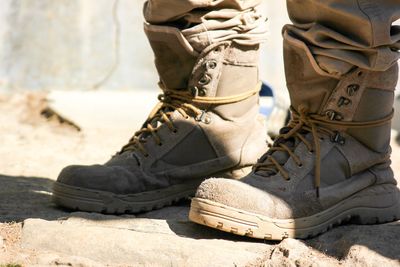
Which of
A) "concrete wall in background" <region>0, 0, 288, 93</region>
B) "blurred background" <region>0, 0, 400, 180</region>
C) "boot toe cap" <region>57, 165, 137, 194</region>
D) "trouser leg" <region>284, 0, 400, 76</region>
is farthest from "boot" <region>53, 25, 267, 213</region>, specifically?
"concrete wall in background" <region>0, 0, 288, 93</region>

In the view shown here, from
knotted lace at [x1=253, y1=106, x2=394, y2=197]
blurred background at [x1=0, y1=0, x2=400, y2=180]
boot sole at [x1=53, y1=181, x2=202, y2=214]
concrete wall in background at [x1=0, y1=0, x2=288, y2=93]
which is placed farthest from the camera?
concrete wall in background at [x1=0, y1=0, x2=288, y2=93]

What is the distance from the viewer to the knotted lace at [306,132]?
6.19 feet

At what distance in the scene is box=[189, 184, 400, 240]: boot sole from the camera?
1800mm

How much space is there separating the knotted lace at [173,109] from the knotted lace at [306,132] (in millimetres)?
240

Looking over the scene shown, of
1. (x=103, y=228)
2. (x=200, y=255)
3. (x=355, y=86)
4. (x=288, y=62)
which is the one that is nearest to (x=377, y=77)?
(x=355, y=86)

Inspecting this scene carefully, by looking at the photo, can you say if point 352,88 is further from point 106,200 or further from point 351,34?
point 106,200

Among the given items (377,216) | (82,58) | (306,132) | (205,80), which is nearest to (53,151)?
(82,58)

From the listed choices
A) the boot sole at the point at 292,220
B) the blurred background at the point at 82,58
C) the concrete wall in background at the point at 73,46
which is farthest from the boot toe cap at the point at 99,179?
the concrete wall in background at the point at 73,46

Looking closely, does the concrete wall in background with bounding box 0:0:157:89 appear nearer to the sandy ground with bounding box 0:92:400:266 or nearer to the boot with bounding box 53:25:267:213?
the sandy ground with bounding box 0:92:400:266

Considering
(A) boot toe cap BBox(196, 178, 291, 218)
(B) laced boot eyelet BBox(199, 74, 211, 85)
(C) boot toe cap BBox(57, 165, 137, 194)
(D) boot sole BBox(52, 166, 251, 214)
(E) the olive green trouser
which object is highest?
(E) the olive green trouser

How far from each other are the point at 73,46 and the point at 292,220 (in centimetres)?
254

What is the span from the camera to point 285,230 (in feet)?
5.99

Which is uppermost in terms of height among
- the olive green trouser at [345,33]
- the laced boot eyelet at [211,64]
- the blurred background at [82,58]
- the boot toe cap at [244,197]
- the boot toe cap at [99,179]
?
the olive green trouser at [345,33]

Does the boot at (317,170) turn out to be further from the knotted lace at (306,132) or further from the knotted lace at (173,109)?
the knotted lace at (173,109)
